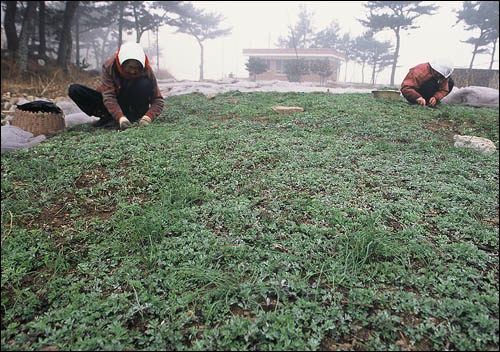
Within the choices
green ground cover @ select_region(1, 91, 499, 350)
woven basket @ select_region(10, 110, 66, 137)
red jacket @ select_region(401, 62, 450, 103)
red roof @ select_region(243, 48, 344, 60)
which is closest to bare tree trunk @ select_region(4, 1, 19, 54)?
woven basket @ select_region(10, 110, 66, 137)

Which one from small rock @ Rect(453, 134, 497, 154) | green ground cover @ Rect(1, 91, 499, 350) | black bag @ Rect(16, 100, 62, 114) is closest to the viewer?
green ground cover @ Rect(1, 91, 499, 350)

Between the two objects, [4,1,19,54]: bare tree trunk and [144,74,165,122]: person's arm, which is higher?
[4,1,19,54]: bare tree trunk

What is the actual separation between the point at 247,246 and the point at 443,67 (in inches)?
222

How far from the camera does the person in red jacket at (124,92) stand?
147 inches

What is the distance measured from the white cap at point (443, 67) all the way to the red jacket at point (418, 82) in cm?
12

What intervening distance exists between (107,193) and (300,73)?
27771mm

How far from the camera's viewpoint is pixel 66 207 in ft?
7.44

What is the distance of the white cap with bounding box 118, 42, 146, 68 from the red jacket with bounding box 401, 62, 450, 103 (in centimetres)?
468

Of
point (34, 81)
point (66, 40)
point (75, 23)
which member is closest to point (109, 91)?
point (34, 81)

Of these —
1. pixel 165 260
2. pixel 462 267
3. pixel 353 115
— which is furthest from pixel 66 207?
pixel 353 115

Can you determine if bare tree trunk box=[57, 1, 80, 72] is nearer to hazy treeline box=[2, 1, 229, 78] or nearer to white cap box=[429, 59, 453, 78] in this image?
hazy treeline box=[2, 1, 229, 78]

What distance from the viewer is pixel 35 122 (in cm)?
404

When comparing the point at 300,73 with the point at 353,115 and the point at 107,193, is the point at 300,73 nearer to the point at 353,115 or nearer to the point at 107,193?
the point at 353,115

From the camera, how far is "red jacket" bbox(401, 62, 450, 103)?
567 cm
